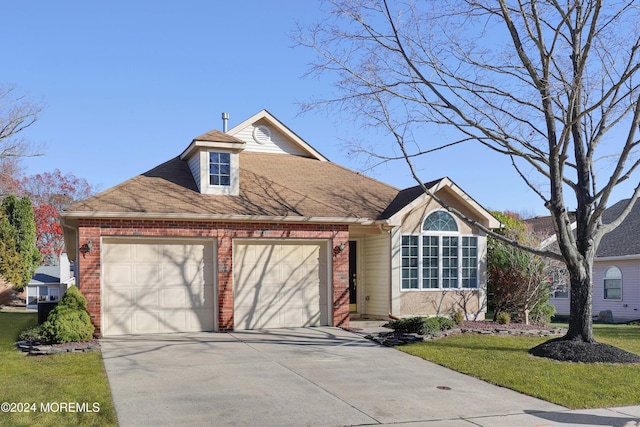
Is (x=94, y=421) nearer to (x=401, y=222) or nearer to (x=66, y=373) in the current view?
(x=66, y=373)

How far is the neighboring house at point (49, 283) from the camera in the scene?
37469 mm

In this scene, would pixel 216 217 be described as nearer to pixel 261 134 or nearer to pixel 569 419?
pixel 261 134

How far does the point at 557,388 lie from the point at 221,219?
859cm

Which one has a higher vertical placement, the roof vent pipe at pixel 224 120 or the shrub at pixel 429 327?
the roof vent pipe at pixel 224 120

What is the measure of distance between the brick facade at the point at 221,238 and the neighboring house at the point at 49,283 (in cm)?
2474

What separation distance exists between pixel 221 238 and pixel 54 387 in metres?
6.69

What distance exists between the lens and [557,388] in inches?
369

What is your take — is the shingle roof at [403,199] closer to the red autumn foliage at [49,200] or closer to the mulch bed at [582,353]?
the mulch bed at [582,353]

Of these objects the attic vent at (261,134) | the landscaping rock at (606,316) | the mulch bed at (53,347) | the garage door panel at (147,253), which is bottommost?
the landscaping rock at (606,316)

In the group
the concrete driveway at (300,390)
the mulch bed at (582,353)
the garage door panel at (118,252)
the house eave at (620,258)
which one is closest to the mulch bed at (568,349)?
the mulch bed at (582,353)

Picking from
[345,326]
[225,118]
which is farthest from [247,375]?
[225,118]

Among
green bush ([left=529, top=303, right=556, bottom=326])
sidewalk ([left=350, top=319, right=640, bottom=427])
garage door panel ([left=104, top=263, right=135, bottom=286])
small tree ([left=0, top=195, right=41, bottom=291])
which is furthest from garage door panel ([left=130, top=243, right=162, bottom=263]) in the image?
small tree ([left=0, top=195, right=41, bottom=291])

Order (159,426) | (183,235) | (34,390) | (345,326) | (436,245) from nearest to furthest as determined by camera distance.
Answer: (159,426), (34,390), (183,235), (345,326), (436,245)

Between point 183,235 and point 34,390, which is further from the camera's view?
point 183,235
